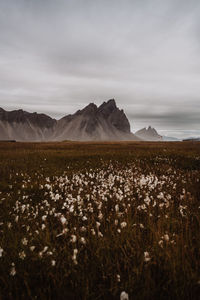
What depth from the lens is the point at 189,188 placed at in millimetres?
7402

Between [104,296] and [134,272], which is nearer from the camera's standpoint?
[104,296]

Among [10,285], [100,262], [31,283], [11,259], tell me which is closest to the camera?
[10,285]

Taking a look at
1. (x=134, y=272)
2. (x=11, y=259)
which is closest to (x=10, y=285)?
(x=11, y=259)

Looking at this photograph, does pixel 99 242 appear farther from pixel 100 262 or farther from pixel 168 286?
pixel 168 286

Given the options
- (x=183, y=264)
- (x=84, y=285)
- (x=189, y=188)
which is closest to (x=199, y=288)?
(x=183, y=264)

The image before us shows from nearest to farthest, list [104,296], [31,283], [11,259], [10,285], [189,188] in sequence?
[104,296]
[10,285]
[31,283]
[11,259]
[189,188]

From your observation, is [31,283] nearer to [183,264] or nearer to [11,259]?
[11,259]

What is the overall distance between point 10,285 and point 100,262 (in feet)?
4.34

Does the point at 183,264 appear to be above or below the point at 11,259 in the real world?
above

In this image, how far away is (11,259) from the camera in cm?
328

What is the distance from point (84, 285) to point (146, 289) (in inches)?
33.2

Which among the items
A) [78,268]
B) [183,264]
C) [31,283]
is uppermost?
[183,264]

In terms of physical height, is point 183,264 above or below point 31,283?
above

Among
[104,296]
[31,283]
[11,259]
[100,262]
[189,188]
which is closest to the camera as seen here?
[104,296]
